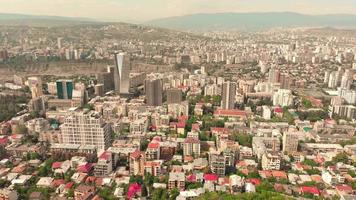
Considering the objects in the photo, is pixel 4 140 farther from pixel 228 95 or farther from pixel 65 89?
pixel 228 95

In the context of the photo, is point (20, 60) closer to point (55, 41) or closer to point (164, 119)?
point (55, 41)

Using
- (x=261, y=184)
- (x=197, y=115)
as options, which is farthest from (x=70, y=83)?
(x=261, y=184)

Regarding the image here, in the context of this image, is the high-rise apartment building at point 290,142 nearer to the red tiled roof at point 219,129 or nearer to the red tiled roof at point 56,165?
the red tiled roof at point 219,129

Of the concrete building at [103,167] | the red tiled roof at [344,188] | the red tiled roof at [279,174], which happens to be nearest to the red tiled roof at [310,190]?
the red tiled roof at [344,188]

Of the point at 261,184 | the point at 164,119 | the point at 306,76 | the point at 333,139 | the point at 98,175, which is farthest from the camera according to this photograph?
the point at 306,76

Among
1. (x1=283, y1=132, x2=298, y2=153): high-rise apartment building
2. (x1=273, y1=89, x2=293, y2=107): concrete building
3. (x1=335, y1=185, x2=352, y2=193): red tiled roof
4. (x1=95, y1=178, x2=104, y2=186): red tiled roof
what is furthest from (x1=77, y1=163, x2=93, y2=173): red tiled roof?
(x1=273, y1=89, x2=293, y2=107): concrete building

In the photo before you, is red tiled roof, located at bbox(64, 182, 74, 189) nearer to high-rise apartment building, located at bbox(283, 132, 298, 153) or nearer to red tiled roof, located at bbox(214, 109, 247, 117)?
high-rise apartment building, located at bbox(283, 132, 298, 153)

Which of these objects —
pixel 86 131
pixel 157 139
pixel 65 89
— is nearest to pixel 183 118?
pixel 157 139
